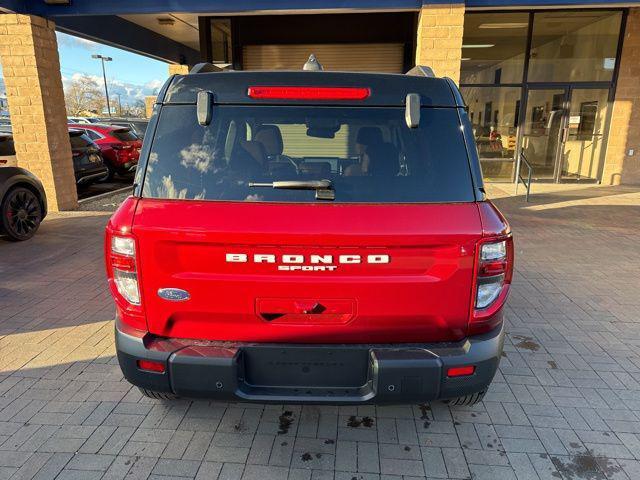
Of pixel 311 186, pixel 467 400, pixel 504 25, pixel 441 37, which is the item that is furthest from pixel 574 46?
pixel 311 186

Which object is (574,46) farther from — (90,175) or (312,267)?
(312,267)

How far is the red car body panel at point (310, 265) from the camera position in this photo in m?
2.06

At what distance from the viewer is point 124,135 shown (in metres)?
13.7

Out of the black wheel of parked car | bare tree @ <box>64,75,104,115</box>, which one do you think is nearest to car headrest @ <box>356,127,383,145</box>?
the black wheel of parked car

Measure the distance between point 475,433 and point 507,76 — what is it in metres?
11.0

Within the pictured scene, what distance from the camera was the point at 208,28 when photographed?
11.4 metres

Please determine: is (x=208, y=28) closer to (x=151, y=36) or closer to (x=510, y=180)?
(x=151, y=36)

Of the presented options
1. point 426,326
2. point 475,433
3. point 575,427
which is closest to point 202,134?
point 426,326

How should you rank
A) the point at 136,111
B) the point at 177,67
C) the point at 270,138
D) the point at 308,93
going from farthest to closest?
the point at 136,111 → the point at 177,67 → the point at 270,138 → the point at 308,93

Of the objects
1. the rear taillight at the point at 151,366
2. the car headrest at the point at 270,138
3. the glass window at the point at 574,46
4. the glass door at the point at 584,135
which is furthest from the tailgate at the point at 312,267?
the glass door at the point at 584,135

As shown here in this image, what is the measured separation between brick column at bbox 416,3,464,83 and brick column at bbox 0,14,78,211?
655 centimetres

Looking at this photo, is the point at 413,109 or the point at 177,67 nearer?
the point at 413,109

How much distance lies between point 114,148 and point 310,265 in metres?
12.6

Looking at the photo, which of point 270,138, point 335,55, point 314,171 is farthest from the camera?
point 335,55
